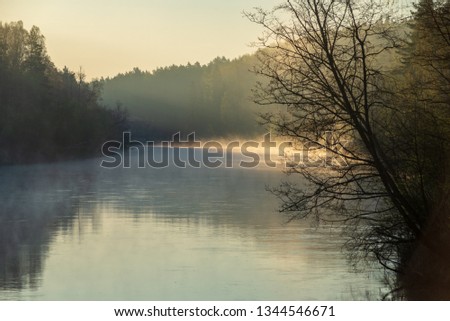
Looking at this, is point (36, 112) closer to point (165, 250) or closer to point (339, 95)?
point (165, 250)

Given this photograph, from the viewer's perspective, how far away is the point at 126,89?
11900cm

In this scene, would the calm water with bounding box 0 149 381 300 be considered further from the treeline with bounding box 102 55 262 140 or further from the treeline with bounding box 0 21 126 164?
the treeline with bounding box 102 55 262 140

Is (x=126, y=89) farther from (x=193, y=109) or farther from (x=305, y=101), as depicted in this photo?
(x=305, y=101)

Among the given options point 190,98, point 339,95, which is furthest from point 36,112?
point 190,98

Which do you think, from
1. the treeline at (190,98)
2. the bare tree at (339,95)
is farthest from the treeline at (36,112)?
the bare tree at (339,95)

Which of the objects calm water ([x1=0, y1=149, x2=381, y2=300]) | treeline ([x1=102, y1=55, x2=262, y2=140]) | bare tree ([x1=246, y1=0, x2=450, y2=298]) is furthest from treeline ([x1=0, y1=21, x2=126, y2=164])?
bare tree ([x1=246, y1=0, x2=450, y2=298])

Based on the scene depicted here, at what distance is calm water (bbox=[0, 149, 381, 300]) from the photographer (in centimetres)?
1252

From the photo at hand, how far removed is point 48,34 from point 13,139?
752 inches

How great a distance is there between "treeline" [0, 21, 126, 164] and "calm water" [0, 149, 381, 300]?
69.0ft

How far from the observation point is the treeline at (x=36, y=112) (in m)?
49.9

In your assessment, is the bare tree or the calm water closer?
the bare tree

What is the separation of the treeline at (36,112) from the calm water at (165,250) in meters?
21.0

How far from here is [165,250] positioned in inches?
639
